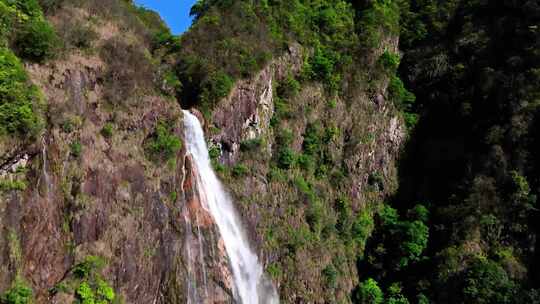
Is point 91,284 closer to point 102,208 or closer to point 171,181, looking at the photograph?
point 102,208

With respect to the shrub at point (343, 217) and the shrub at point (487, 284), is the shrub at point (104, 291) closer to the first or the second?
the shrub at point (343, 217)

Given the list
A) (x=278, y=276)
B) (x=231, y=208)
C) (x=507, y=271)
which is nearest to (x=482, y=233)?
(x=507, y=271)

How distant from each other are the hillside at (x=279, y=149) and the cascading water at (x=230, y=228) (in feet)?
1.34

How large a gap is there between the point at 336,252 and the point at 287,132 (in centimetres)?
839

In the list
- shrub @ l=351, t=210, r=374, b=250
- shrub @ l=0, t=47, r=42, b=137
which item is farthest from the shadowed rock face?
shrub @ l=351, t=210, r=374, b=250

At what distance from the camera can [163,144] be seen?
26422mm

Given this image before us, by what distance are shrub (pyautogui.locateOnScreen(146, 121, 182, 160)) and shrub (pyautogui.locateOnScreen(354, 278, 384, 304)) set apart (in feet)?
48.7

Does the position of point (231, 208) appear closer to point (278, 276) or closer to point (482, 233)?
point (278, 276)

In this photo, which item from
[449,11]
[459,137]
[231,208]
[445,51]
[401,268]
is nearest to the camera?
[231,208]

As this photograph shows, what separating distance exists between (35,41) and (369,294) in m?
23.2

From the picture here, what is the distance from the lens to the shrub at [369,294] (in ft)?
107

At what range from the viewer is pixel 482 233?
1276 inches

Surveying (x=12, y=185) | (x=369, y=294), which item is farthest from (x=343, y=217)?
(x=12, y=185)

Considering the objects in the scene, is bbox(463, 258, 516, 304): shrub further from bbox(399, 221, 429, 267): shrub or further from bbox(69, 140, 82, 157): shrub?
bbox(69, 140, 82, 157): shrub
